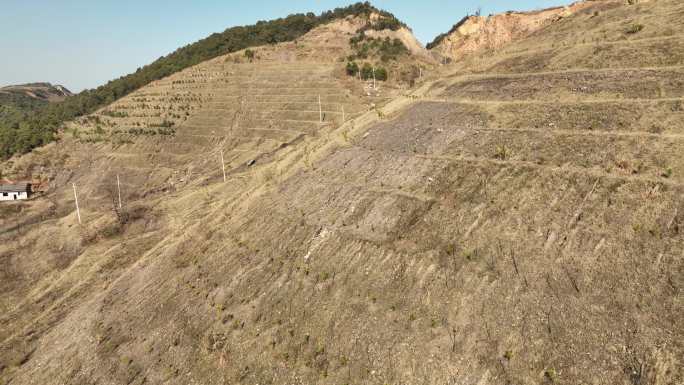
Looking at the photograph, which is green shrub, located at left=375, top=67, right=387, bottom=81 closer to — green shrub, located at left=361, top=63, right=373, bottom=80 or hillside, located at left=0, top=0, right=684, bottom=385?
green shrub, located at left=361, top=63, right=373, bottom=80

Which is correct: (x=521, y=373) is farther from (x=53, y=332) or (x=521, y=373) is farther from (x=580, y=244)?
(x=53, y=332)

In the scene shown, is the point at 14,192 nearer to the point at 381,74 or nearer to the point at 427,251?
the point at 381,74

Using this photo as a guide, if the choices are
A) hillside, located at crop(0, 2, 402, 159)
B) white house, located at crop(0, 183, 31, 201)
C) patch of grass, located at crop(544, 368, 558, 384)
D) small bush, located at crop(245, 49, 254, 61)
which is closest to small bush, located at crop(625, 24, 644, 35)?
patch of grass, located at crop(544, 368, 558, 384)

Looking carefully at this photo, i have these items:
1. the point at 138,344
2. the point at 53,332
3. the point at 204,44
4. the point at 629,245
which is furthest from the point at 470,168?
the point at 204,44

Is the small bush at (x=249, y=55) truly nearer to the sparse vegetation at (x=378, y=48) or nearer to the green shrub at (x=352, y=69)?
the sparse vegetation at (x=378, y=48)

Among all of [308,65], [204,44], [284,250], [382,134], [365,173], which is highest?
[204,44]
